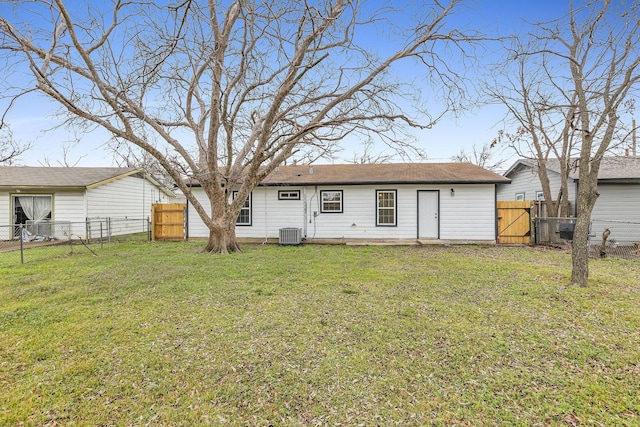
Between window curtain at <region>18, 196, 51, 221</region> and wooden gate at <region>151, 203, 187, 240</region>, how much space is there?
4711 mm

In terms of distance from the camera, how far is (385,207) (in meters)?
12.1

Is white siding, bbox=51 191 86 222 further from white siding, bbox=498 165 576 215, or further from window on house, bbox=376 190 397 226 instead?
white siding, bbox=498 165 576 215

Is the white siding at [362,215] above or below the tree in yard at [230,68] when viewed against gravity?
below

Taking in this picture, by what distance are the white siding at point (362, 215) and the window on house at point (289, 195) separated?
13 cm

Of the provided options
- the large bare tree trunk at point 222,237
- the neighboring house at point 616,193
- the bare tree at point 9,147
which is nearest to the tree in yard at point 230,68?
the large bare tree trunk at point 222,237

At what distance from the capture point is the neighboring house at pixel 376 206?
11.6m

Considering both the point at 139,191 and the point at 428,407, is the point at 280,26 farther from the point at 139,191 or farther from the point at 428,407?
the point at 139,191

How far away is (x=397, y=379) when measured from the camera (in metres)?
2.70

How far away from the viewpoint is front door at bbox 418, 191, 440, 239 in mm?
11859

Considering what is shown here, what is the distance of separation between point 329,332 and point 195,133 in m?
9.02

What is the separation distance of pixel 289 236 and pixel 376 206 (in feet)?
12.2

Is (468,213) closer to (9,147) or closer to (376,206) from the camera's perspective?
(376,206)

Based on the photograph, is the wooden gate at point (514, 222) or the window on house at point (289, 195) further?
the window on house at point (289, 195)

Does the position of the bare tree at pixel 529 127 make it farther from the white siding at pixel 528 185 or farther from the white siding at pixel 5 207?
the white siding at pixel 5 207
